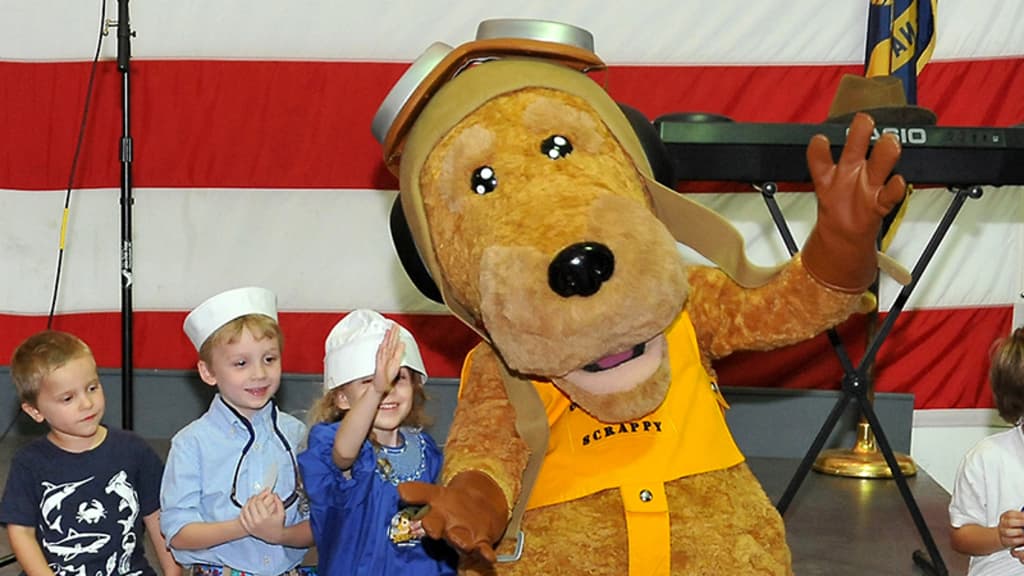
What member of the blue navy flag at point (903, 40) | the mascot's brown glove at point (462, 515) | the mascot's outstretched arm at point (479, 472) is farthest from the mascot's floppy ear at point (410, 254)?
the blue navy flag at point (903, 40)

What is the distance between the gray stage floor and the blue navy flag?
3.16 ft

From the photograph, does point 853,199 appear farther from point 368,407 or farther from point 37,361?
point 37,361

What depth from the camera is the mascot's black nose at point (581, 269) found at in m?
1.27

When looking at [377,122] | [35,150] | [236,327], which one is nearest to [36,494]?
[236,327]

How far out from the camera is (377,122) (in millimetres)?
1562

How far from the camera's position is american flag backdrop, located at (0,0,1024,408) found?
3328 millimetres

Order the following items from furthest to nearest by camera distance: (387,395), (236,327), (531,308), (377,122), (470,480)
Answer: (236,327) → (387,395) → (377,122) → (470,480) → (531,308)

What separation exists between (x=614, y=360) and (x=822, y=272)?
259 mm

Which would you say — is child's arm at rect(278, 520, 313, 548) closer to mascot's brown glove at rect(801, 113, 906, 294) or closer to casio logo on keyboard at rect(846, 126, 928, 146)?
mascot's brown glove at rect(801, 113, 906, 294)

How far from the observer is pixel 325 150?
11.2ft

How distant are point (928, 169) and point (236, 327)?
1.35 metres

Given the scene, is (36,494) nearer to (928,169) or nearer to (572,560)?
(572,560)

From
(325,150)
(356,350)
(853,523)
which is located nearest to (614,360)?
(356,350)

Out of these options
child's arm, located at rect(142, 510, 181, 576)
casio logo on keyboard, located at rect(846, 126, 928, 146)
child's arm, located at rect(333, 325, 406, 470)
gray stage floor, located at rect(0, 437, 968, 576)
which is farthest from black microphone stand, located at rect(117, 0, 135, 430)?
casio logo on keyboard, located at rect(846, 126, 928, 146)
